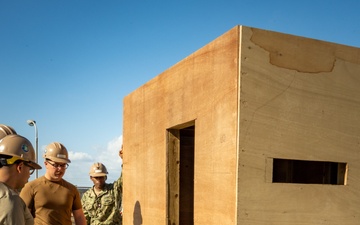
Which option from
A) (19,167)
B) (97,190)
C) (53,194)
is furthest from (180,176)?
(97,190)

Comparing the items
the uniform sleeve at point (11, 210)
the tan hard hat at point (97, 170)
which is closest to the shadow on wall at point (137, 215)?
the uniform sleeve at point (11, 210)

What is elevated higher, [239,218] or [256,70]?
[256,70]

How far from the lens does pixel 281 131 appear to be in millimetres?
2213

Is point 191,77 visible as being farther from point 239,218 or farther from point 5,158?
point 5,158

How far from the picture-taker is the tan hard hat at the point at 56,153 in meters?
4.21

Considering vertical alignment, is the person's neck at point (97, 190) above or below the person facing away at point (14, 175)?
below

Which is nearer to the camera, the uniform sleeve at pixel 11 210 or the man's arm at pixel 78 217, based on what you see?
the uniform sleeve at pixel 11 210

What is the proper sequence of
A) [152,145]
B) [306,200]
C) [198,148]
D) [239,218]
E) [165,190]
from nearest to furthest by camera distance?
[239,218], [306,200], [198,148], [165,190], [152,145]

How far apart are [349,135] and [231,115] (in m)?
0.80

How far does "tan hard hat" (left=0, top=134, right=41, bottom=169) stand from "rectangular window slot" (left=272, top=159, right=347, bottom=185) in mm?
A: 1730

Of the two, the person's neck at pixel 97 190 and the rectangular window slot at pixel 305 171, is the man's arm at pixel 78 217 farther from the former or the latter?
the rectangular window slot at pixel 305 171

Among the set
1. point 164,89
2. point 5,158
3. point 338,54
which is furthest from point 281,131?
point 5,158

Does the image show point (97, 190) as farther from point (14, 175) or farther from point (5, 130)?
point (14, 175)

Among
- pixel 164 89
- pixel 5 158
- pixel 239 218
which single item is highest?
pixel 164 89
